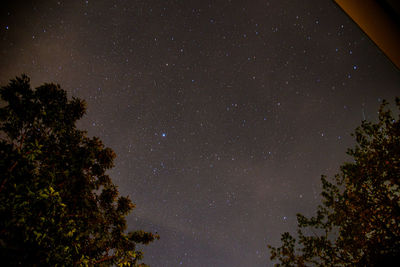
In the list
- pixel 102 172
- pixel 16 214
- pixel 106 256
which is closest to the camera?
pixel 16 214

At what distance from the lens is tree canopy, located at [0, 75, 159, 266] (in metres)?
5.18

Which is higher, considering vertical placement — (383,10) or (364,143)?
(364,143)

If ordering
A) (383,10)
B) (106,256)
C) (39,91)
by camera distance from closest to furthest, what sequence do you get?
1. (383,10)
2. (39,91)
3. (106,256)

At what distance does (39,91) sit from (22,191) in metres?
5.59

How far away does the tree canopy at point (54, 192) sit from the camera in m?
5.18

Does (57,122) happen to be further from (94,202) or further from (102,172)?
(94,202)

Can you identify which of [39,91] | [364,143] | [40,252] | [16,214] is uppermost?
[364,143]

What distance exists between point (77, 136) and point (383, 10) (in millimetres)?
10976

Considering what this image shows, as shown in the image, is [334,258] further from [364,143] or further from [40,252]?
[40,252]

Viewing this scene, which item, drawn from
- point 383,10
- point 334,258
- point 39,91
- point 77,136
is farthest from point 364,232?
point 39,91

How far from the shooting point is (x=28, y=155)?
568 cm

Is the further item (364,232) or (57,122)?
(57,122)

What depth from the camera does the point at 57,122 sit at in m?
9.41

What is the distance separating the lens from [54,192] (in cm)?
566
